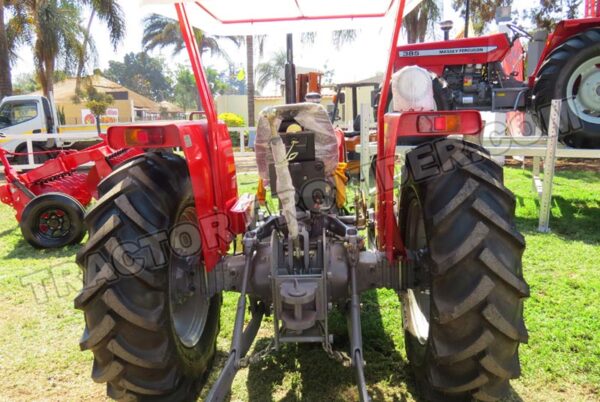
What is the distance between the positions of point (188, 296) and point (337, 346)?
1154mm

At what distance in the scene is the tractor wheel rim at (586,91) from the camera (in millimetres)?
6840

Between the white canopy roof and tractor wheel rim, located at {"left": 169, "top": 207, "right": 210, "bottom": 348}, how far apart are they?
1512 mm

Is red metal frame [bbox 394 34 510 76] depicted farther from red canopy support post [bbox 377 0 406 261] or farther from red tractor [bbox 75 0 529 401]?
red canopy support post [bbox 377 0 406 261]

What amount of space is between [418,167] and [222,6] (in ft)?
6.12

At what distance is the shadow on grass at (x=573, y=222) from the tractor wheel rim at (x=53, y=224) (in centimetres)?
617

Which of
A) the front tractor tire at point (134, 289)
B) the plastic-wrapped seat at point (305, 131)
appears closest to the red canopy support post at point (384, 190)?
the plastic-wrapped seat at point (305, 131)

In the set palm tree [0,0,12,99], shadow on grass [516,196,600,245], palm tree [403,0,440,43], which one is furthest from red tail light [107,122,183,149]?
palm tree [403,0,440,43]

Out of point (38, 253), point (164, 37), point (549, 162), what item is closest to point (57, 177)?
point (38, 253)

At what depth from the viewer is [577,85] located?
7.02 meters

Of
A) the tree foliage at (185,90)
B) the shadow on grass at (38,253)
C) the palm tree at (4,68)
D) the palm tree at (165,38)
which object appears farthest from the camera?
the tree foliage at (185,90)

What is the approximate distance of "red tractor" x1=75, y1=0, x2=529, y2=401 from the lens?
2367 mm

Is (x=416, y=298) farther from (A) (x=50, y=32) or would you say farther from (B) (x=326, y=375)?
(A) (x=50, y=32)

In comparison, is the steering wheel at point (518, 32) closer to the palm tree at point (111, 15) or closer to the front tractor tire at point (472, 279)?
the front tractor tire at point (472, 279)

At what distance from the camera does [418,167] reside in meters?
2.76
